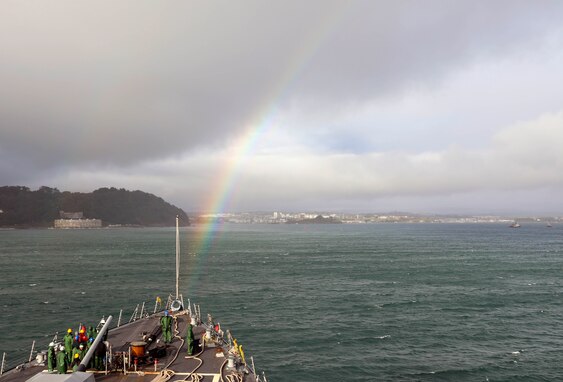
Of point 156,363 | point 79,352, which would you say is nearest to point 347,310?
point 156,363

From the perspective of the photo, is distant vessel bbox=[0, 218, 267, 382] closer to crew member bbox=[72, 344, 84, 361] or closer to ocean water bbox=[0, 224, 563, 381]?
crew member bbox=[72, 344, 84, 361]

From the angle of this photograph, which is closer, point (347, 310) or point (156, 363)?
point (156, 363)

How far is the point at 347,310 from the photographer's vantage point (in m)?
62.4

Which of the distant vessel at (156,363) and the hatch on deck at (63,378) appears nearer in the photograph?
the hatch on deck at (63,378)

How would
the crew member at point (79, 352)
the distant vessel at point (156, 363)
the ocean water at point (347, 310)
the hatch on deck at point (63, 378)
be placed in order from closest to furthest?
the hatch on deck at point (63, 378) → the distant vessel at point (156, 363) → the crew member at point (79, 352) → the ocean water at point (347, 310)

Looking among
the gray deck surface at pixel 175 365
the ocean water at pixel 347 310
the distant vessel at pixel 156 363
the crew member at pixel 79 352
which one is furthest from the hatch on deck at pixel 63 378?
the ocean water at pixel 347 310

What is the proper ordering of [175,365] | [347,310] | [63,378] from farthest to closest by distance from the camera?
[347,310] < [175,365] < [63,378]

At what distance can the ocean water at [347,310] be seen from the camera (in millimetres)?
40469

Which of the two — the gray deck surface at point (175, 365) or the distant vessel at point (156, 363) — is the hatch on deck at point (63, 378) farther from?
the gray deck surface at point (175, 365)

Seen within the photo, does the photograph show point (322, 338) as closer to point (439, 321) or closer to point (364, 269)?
point (439, 321)

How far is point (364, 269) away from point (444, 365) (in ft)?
229

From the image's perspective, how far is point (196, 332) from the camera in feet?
108

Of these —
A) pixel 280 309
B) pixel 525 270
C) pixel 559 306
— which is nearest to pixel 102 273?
pixel 280 309

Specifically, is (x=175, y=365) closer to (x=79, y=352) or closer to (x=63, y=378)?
(x=79, y=352)
